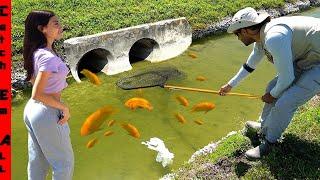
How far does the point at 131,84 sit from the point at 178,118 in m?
2.55

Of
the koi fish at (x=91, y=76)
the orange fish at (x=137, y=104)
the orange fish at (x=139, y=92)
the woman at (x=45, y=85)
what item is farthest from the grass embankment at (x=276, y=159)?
the koi fish at (x=91, y=76)

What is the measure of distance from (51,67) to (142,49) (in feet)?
38.4

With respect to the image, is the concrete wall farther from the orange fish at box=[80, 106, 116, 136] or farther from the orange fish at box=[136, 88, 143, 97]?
the orange fish at box=[80, 106, 116, 136]

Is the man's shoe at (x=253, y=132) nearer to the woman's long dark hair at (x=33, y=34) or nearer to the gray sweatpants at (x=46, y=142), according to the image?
the gray sweatpants at (x=46, y=142)

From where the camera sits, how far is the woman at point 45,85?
468cm

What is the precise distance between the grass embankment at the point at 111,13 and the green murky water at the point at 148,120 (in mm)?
1963

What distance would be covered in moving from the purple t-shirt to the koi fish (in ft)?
28.1

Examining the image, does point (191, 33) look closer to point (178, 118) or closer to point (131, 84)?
point (131, 84)

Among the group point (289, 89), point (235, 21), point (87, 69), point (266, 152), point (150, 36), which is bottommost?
point (87, 69)

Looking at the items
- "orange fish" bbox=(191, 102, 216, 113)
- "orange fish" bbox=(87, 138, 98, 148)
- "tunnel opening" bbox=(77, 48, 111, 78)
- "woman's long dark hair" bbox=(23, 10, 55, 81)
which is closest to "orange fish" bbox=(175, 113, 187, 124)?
"orange fish" bbox=(191, 102, 216, 113)

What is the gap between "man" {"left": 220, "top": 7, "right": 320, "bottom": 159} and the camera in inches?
214

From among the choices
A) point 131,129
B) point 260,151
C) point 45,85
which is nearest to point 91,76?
point 131,129

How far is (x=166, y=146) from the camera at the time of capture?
980cm

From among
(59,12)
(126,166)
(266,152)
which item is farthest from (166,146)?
(59,12)
